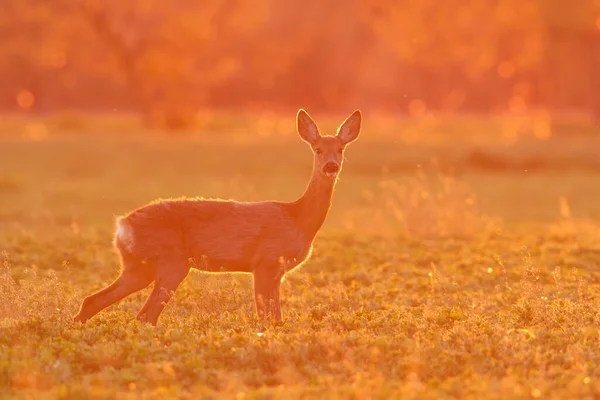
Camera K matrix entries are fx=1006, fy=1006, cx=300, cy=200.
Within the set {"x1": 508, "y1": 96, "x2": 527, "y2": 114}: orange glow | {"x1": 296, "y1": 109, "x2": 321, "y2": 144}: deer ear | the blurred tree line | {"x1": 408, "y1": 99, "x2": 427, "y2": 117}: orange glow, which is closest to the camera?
{"x1": 296, "y1": 109, "x2": 321, "y2": 144}: deer ear

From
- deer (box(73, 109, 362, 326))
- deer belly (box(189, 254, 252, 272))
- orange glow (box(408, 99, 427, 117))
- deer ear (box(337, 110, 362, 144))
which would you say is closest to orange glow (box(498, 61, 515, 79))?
orange glow (box(408, 99, 427, 117))

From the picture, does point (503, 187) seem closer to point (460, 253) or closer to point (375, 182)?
point (375, 182)

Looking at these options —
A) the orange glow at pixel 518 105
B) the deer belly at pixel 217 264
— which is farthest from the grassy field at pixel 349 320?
the orange glow at pixel 518 105

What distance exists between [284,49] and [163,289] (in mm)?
49507

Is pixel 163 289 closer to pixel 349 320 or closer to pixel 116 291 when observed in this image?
pixel 116 291

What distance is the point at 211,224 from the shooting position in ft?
34.8

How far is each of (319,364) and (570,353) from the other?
2.33 meters

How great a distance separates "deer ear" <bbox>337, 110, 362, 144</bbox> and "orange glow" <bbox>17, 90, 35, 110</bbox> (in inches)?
2447

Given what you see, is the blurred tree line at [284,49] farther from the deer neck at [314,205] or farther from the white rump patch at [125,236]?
the white rump patch at [125,236]

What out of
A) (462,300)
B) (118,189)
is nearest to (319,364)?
(462,300)

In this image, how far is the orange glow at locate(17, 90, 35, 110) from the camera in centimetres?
7044

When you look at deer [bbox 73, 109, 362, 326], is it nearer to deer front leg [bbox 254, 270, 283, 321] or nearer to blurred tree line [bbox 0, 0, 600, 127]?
deer front leg [bbox 254, 270, 283, 321]

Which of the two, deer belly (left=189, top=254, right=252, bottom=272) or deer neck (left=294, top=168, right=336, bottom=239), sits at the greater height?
deer neck (left=294, top=168, right=336, bottom=239)

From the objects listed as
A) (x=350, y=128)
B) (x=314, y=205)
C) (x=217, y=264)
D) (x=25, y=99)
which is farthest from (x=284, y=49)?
(x=217, y=264)
